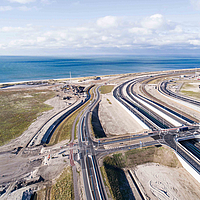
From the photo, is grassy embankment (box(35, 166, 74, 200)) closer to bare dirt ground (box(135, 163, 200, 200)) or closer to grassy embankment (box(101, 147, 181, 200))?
grassy embankment (box(101, 147, 181, 200))

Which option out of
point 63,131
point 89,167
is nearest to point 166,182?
point 89,167

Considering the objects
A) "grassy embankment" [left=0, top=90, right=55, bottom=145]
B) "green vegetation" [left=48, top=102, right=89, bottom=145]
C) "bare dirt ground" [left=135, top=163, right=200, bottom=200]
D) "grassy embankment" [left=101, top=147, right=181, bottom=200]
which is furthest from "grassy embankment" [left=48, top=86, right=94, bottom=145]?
"bare dirt ground" [left=135, top=163, right=200, bottom=200]

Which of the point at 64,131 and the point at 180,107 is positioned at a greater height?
the point at 180,107

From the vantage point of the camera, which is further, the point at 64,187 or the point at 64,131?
the point at 64,131

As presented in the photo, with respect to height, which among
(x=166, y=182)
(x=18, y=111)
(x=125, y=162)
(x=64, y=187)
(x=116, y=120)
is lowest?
(x=166, y=182)

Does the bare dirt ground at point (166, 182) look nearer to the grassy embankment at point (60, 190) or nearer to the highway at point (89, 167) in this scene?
the highway at point (89, 167)

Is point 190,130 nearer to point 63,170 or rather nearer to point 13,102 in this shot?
point 63,170

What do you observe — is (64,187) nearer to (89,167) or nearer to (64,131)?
(89,167)
